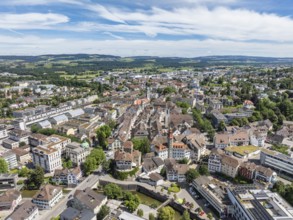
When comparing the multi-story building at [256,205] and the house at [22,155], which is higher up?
the multi-story building at [256,205]

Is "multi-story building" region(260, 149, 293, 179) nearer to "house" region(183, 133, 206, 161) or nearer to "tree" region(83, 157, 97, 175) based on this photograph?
"house" region(183, 133, 206, 161)

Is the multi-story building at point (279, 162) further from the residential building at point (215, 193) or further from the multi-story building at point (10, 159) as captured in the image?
the multi-story building at point (10, 159)

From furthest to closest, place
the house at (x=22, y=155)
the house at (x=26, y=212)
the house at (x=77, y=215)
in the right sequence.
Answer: the house at (x=22, y=155) < the house at (x=26, y=212) < the house at (x=77, y=215)

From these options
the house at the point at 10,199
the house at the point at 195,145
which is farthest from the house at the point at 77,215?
the house at the point at 195,145

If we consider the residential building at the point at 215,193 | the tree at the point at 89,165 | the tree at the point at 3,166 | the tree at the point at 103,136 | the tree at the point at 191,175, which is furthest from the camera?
the tree at the point at 103,136

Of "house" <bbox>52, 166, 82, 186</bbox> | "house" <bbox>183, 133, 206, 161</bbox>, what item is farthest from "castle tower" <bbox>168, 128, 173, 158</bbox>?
"house" <bbox>52, 166, 82, 186</bbox>

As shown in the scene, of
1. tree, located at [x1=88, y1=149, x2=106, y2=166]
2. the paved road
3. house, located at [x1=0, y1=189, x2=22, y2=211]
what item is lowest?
the paved road

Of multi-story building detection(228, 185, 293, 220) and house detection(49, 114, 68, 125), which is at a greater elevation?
multi-story building detection(228, 185, 293, 220)

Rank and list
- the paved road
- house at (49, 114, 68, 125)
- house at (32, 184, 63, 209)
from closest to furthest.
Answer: the paved road < house at (32, 184, 63, 209) < house at (49, 114, 68, 125)

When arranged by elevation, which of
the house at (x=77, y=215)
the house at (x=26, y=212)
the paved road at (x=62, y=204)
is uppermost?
the house at (x=77, y=215)
